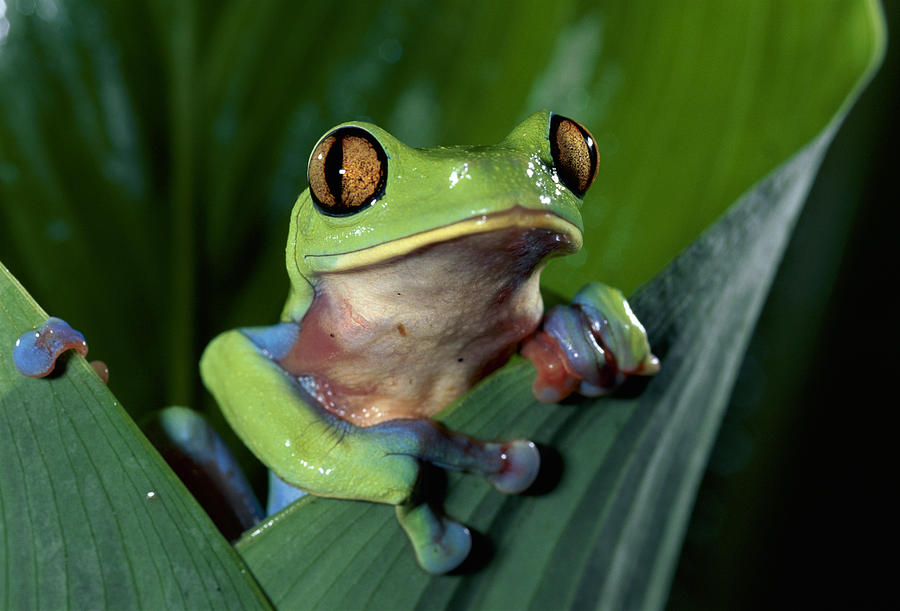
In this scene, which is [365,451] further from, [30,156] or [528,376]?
[30,156]

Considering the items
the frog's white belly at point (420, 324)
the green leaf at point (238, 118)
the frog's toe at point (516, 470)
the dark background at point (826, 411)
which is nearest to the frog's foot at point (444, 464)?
the frog's toe at point (516, 470)

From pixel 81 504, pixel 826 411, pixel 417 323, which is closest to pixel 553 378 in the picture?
pixel 417 323

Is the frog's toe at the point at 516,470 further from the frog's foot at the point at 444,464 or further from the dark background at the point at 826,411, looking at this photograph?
the dark background at the point at 826,411

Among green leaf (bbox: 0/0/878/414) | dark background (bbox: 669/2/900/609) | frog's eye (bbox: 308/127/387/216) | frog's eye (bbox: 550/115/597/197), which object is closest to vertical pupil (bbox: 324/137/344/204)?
frog's eye (bbox: 308/127/387/216)

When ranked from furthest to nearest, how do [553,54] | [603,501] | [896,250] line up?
[896,250] → [553,54] → [603,501]

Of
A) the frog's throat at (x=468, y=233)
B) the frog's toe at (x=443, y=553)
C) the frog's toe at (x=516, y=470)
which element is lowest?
the frog's toe at (x=443, y=553)

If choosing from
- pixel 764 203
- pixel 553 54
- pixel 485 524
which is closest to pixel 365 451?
pixel 485 524

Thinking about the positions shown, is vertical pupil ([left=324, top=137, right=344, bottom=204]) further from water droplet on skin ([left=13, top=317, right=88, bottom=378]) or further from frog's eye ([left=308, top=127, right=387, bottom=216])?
water droplet on skin ([left=13, top=317, right=88, bottom=378])
